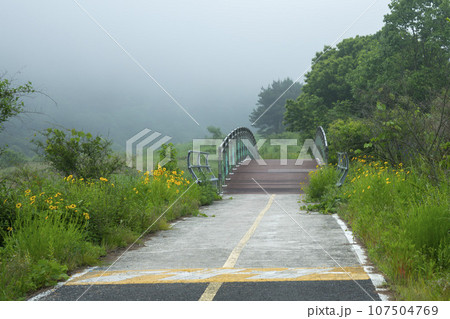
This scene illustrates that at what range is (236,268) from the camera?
7.52 metres

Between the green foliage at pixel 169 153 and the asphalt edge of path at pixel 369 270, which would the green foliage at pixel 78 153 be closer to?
the green foliage at pixel 169 153

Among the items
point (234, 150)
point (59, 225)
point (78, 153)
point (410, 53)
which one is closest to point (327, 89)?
point (410, 53)

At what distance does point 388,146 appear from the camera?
17.1 meters

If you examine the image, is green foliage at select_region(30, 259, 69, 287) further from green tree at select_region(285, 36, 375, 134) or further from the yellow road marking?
green tree at select_region(285, 36, 375, 134)

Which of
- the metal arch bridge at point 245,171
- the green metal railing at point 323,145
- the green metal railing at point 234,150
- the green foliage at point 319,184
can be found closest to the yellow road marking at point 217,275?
the green foliage at point 319,184

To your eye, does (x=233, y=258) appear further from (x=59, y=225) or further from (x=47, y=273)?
(x=59, y=225)

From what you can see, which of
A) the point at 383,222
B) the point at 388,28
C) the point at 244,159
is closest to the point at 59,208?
the point at 383,222

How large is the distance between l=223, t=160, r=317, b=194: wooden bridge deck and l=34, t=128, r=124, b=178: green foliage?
286 inches

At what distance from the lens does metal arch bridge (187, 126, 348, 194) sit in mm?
20500

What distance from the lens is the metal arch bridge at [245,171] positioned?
807 inches

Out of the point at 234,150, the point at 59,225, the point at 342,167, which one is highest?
the point at 234,150

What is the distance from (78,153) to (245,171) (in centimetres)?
1136

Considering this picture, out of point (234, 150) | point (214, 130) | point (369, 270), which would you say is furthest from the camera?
point (214, 130)

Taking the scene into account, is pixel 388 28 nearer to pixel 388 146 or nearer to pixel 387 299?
pixel 388 146
